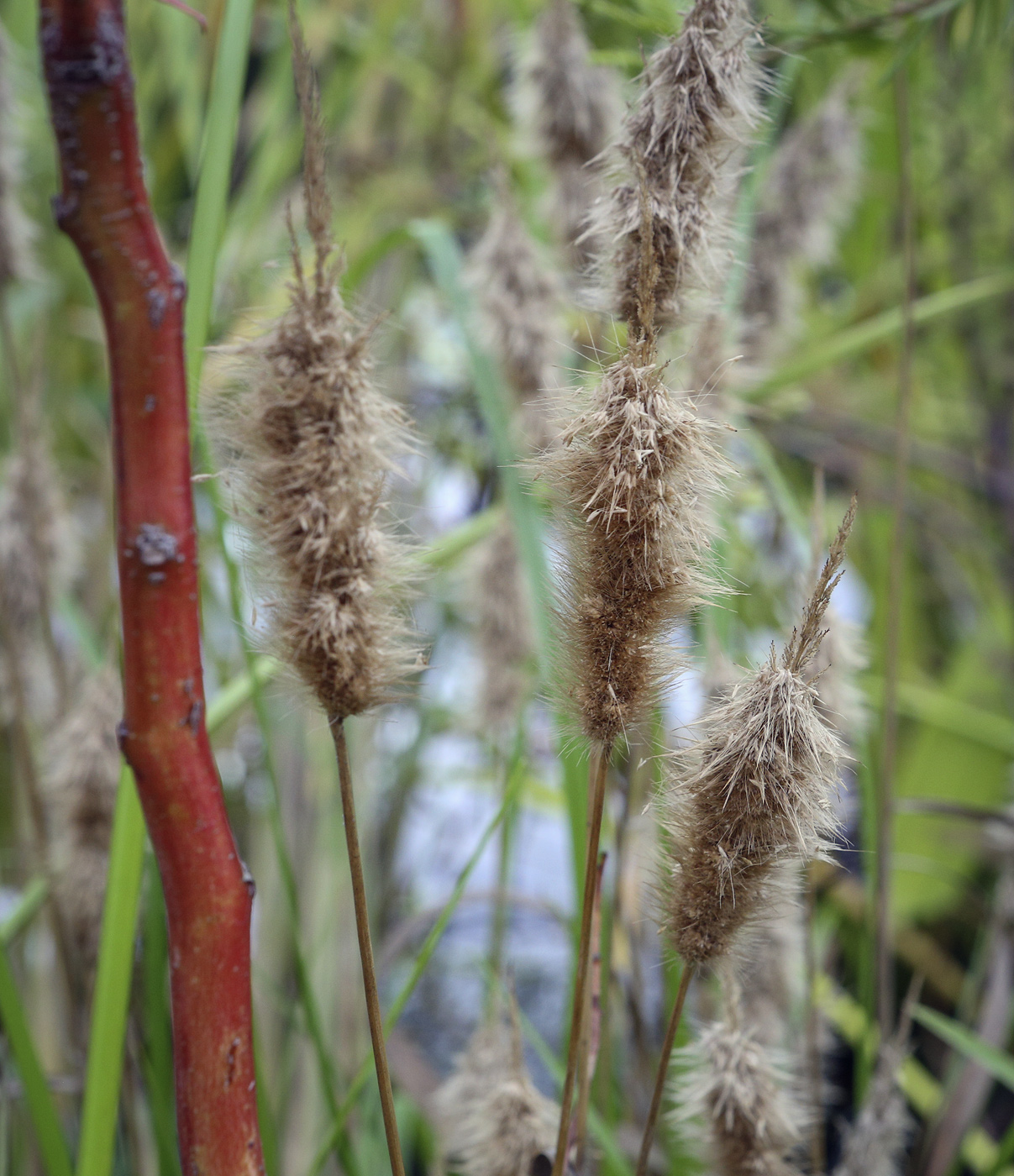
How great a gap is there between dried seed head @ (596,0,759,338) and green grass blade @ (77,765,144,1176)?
0.71ft

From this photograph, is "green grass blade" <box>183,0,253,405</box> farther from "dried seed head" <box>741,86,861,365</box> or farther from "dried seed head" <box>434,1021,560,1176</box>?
"dried seed head" <box>741,86,861,365</box>

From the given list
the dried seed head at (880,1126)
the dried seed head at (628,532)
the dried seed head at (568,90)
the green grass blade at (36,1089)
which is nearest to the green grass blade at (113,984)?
the green grass blade at (36,1089)

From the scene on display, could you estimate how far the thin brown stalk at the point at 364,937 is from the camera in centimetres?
21

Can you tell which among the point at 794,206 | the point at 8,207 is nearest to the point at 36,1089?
the point at 8,207

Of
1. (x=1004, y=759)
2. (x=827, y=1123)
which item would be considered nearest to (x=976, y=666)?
(x=1004, y=759)

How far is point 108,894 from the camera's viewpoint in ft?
0.96

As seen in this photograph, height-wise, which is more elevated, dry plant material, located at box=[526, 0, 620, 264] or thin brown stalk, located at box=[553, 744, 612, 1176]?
dry plant material, located at box=[526, 0, 620, 264]

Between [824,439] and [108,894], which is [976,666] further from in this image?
[108,894]

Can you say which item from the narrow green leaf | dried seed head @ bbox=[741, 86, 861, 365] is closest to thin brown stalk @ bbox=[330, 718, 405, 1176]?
dried seed head @ bbox=[741, 86, 861, 365]

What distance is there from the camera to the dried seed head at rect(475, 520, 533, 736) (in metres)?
0.61

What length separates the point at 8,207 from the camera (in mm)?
574

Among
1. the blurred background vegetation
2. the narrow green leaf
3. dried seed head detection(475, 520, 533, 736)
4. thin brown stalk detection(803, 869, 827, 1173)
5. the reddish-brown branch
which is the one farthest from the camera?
the narrow green leaf

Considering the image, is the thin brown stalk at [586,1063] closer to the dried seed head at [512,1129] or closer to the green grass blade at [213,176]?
the dried seed head at [512,1129]

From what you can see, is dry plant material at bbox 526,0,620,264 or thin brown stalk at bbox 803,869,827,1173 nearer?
thin brown stalk at bbox 803,869,827,1173
